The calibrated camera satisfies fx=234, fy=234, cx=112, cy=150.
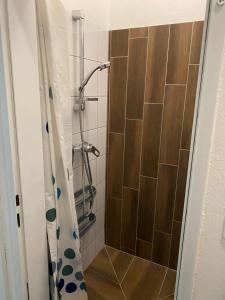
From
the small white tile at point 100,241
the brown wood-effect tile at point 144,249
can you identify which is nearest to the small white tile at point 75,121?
the small white tile at point 100,241

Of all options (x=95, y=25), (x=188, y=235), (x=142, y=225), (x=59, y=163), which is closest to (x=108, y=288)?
(x=142, y=225)

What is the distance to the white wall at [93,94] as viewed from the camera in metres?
1.53

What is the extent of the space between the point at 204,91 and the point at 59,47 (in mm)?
758

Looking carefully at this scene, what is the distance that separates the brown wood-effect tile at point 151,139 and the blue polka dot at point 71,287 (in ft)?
3.27

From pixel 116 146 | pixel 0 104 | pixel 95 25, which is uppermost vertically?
pixel 95 25

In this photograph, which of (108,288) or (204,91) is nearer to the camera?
(204,91)

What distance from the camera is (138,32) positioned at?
1.78 meters

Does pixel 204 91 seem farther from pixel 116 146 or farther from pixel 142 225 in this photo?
pixel 142 225

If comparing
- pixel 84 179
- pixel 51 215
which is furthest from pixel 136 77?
pixel 51 215

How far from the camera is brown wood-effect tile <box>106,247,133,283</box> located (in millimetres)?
2076

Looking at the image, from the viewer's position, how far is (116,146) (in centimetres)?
209

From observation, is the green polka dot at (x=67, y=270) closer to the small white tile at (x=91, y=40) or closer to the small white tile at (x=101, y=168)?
the small white tile at (x=101, y=168)

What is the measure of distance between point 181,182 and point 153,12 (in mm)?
1309

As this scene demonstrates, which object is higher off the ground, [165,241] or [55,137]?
[55,137]
